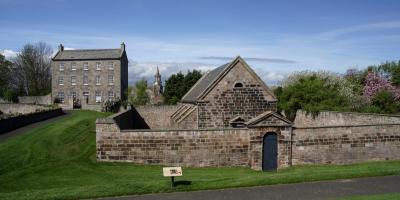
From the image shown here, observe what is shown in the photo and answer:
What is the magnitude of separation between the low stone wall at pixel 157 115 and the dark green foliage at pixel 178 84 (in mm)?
21899

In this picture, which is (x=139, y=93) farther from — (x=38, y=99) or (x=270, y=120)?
(x=270, y=120)

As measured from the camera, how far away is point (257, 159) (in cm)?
2225

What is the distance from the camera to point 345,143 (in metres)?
22.8

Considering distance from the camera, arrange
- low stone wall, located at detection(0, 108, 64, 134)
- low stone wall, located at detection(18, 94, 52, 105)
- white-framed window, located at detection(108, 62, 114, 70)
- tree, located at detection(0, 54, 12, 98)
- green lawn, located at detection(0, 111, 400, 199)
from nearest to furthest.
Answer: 1. green lawn, located at detection(0, 111, 400, 199)
2. low stone wall, located at detection(0, 108, 64, 134)
3. low stone wall, located at detection(18, 94, 52, 105)
4. white-framed window, located at detection(108, 62, 114, 70)
5. tree, located at detection(0, 54, 12, 98)

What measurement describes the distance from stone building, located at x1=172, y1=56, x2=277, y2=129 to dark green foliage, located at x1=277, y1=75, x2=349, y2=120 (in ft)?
31.1

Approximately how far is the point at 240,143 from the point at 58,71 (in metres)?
55.1

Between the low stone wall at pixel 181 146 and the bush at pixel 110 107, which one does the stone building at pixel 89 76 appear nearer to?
the bush at pixel 110 107

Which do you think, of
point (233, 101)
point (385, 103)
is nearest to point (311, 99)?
point (385, 103)

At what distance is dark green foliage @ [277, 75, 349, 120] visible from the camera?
120 feet

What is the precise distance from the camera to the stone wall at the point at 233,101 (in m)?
27.9

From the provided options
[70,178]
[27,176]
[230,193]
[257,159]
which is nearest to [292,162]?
[257,159]

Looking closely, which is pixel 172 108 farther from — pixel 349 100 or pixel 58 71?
pixel 58 71

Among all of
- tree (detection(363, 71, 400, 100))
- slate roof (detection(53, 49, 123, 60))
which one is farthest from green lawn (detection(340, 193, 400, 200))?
slate roof (detection(53, 49, 123, 60))

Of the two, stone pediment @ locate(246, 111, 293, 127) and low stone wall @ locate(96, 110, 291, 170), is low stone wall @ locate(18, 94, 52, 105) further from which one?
stone pediment @ locate(246, 111, 293, 127)
